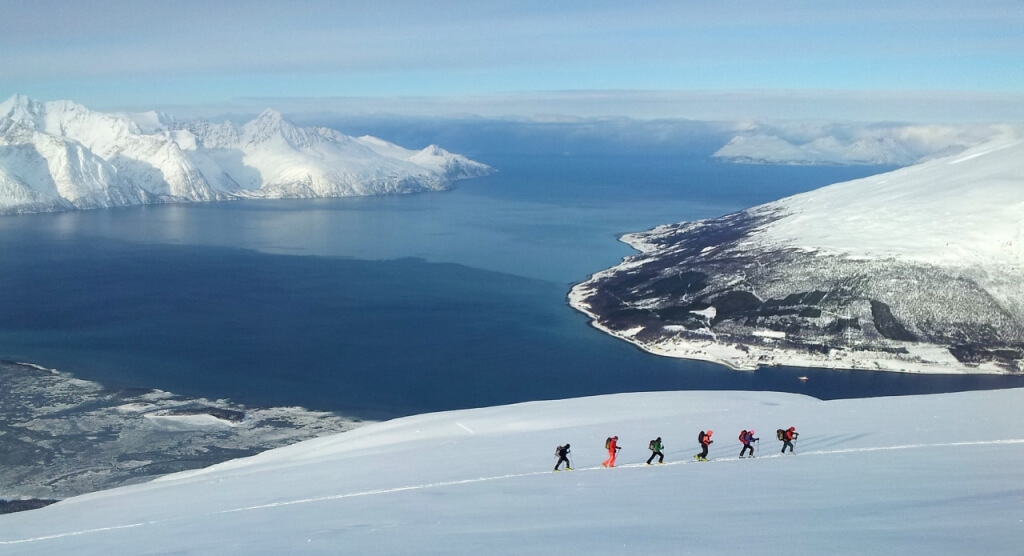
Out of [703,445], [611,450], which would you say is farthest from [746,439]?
[611,450]

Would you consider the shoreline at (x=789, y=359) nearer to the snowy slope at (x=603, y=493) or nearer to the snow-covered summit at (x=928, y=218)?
the snow-covered summit at (x=928, y=218)

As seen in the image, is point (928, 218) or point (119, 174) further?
point (119, 174)

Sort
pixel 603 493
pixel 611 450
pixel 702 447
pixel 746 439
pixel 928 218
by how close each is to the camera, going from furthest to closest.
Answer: pixel 928 218 → pixel 702 447 → pixel 611 450 → pixel 746 439 → pixel 603 493

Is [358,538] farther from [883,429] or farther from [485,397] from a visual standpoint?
[485,397]

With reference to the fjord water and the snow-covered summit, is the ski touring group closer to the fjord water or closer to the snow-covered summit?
the fjord water

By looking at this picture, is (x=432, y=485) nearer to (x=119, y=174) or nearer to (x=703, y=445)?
(x=703, y=445)

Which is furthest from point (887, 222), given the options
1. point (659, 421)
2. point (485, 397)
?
point (659, 421)
